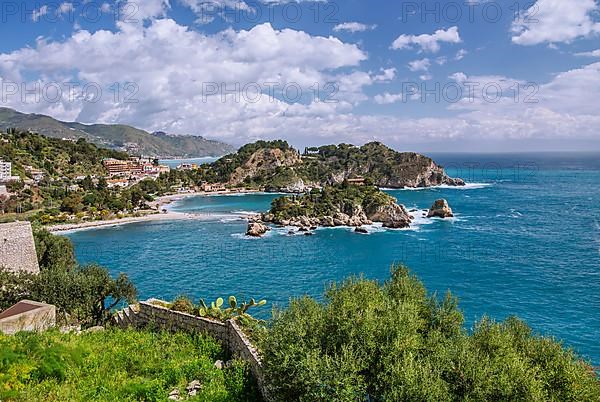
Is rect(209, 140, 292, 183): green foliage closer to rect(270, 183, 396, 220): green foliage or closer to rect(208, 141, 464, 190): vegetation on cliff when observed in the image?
rect(208, 141, 464, 190): vegetation on cliff

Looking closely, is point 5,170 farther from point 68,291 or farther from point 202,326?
point 202,326

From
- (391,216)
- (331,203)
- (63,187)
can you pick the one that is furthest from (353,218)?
(63,187)

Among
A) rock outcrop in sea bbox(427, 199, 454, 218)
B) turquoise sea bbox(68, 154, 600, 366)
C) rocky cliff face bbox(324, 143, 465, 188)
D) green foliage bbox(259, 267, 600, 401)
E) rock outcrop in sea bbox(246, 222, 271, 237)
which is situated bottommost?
turquoise sea bbox(68, 154, 600, 366)

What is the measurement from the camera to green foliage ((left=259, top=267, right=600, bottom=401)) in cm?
770

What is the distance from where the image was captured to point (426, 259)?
44.0 metres

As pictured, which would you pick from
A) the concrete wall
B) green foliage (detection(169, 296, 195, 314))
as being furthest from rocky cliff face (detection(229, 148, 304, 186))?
green foliage (detection(169, 296, 195, 314))

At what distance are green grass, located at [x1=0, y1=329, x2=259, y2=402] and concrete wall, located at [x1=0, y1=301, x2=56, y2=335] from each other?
168cm

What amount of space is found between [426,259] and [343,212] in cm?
2695

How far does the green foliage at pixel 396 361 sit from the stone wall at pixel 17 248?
16.5 m

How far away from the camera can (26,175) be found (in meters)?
85.1

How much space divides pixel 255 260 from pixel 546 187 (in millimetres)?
91829

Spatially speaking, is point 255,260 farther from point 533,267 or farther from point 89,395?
point 89,395

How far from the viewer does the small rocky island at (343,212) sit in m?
66.2

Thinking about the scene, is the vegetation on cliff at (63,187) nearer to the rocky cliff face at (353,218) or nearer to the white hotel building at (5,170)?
the white hotel building at (5,170)
